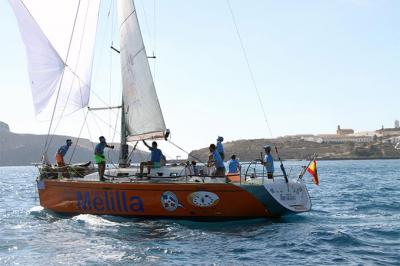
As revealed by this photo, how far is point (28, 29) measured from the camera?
19.2 m

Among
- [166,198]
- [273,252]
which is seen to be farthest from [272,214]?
[273,252]

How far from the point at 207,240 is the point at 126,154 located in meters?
6.95

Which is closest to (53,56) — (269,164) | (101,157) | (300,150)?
(101,157)

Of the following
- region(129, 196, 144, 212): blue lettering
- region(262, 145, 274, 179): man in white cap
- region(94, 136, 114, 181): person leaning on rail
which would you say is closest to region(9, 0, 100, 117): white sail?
region(94, 136, 114, 181): person leaning on rail

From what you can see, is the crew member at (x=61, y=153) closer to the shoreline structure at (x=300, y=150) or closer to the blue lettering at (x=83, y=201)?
the blue lettering at (x=83, y=201)

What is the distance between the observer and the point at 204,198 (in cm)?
1509

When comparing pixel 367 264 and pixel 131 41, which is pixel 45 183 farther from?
pixel 367 264

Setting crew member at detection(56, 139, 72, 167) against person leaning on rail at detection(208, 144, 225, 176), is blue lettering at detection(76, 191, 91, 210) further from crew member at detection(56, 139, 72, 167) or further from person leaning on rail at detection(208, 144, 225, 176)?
person leaning on rail at detection(208, 144, 225, 176)

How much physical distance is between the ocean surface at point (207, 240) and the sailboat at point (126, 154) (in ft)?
1.47

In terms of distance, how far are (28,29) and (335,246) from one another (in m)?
13.3

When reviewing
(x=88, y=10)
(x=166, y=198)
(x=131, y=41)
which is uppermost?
(x=88, y=10)

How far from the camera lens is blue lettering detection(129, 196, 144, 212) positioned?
52.2ft

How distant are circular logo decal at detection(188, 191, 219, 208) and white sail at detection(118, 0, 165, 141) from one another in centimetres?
366

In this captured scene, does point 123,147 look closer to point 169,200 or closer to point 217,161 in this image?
point 169,200
